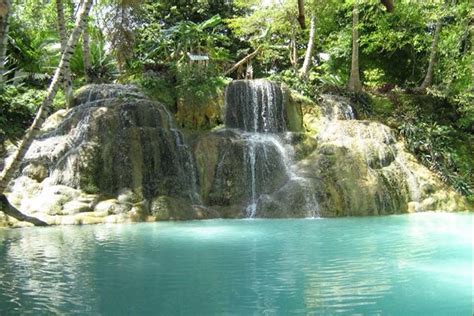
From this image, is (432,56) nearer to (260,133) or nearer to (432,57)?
(432,57)

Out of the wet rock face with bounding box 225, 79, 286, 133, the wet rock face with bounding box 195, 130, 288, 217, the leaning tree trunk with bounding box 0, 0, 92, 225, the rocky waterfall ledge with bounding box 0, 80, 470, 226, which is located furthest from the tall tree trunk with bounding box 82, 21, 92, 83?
the leaning tree trunk with bounding box 0, 0, 92, 225

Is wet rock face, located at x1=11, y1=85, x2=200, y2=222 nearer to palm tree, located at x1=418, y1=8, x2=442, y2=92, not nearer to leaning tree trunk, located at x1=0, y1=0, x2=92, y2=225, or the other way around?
leaning tree trunk, located at x1=0, y1=0, x2=92, y2=225

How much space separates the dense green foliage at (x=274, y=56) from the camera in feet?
57.5

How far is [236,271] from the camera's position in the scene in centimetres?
664

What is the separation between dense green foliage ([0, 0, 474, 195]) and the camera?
57.5ft

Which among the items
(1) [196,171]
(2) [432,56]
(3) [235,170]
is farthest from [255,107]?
(2) [432,56]

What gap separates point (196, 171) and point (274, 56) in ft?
39.0

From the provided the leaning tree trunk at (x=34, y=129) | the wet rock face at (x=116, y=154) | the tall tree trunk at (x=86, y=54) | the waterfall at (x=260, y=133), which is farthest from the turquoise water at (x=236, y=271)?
the tall tree trunk at (x=86, y=54)

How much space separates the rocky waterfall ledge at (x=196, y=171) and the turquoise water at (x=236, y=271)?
2421mm

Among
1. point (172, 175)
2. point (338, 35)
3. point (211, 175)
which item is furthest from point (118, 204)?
point (338, 35)

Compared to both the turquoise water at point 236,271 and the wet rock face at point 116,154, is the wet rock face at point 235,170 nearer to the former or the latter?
the wet rock face at point 116,154

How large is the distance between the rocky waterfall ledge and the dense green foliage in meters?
1.64

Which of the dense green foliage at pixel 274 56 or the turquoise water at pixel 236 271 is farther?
the dense green foliage at pixel 274 56

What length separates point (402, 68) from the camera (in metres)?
25.6
